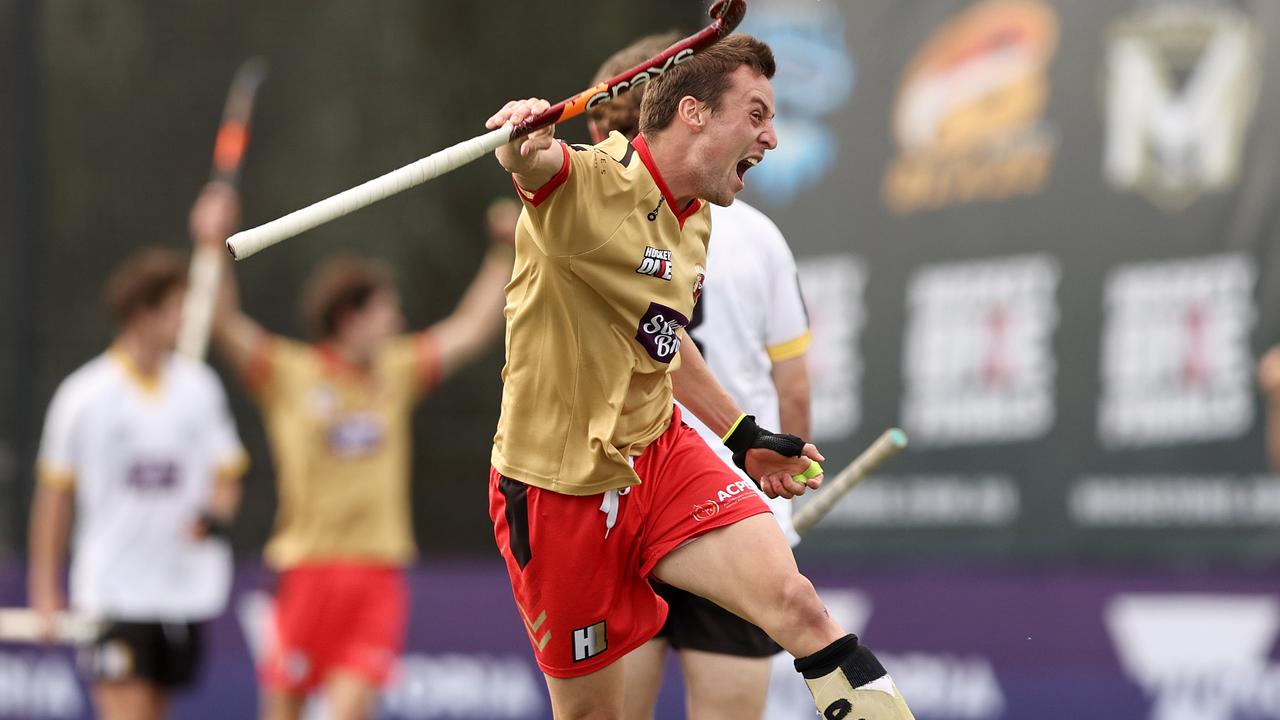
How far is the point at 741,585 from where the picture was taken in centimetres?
441

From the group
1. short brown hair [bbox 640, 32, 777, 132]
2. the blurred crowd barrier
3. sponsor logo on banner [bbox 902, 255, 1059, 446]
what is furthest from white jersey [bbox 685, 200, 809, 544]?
sponsor logo on banner [bbox 902, 255, 1059, 446]

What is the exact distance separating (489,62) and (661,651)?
6060mm

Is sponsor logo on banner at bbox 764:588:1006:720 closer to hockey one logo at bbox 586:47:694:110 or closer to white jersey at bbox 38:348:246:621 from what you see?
white jersey at bbox 38:348:246:621

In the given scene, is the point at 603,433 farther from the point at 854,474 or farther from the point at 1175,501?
the point at 1175,501

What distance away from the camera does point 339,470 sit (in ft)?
29.6

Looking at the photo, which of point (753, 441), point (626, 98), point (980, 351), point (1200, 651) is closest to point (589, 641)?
point (753, 441)

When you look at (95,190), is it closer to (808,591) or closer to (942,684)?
(942,684)

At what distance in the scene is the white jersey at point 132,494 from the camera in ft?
28.0

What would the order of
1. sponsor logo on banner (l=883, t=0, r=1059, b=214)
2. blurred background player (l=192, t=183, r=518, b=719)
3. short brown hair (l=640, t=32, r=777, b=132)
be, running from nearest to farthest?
1. short brown hair (l=640, t=32, r=777, b=132)
2. sponsor logo on banner (l=883, t=0, r=1059, b=214)
3. blurred background player (l=192, t=183, r=518, b=719)

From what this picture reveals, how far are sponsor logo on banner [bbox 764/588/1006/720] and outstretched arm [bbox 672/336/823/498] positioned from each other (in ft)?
12.2

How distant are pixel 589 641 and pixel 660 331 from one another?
2.56ft

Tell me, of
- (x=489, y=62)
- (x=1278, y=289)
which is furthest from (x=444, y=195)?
(x=1278, y=289)

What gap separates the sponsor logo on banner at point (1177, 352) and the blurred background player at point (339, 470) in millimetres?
2777

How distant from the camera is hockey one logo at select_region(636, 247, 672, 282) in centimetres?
443
